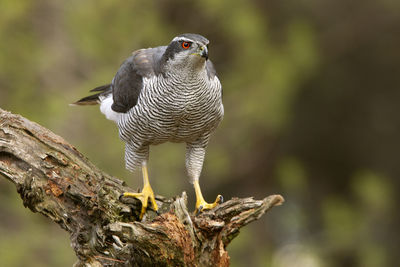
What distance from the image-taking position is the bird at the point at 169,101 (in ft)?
13.7

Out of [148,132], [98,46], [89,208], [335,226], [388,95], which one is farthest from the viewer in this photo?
[388,95]

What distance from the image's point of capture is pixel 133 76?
4645 millimetres

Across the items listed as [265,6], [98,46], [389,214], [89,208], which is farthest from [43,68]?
[389,214]

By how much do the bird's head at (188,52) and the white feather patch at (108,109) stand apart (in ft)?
2.91

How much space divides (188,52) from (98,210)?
1.36 meters

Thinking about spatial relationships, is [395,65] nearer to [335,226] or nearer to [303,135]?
[303,135]

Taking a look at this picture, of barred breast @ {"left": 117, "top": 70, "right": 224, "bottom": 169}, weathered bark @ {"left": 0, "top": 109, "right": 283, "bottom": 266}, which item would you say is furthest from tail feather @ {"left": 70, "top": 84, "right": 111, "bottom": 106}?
weathered bark @ {"left": 0, "top": 109, "right": 283, "bottom": 266}

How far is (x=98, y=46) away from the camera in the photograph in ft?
26.1

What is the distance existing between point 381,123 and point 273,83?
284 centimetres

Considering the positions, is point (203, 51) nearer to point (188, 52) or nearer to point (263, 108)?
point (188, 52)

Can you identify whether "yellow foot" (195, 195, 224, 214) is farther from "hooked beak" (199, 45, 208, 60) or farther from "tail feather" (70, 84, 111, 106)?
"tail feather" (70, 84, 111, 106)

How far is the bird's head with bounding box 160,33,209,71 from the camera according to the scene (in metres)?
4.04

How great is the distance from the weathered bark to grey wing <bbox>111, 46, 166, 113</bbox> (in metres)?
0.66

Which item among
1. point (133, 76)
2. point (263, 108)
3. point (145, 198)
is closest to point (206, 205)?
point (145, 198)
